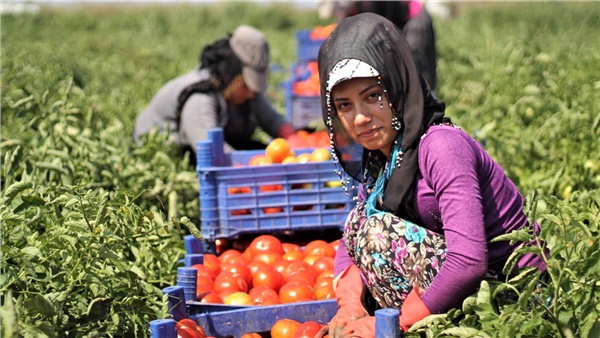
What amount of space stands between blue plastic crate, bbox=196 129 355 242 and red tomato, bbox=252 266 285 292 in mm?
474

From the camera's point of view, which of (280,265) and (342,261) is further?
(280,265)

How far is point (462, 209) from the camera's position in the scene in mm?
2512

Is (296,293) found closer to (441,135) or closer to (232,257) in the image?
(232,257)

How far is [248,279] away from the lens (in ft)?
12.7

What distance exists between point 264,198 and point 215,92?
1.65 m

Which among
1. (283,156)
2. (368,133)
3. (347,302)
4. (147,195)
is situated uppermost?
(368,133)

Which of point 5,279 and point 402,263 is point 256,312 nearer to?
point 402,263

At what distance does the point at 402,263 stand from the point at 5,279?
1191mm

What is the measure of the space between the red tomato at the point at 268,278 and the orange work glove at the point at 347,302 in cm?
70

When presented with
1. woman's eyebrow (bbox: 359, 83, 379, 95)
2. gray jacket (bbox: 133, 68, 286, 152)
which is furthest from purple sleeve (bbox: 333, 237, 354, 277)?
gray jacket (bbox: 133, 68, 286, 152)

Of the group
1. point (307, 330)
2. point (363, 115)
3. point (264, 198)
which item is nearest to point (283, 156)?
point (264, 198)

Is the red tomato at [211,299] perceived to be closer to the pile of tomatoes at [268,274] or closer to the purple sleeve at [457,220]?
the pile of tomatoes at [268,274]

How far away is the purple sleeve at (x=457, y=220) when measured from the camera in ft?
8.24

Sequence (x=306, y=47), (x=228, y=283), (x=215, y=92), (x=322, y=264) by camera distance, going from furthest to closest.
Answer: (x=306, y=47)
(x=215, y=92)
(x=322, y=264)
(x=228, y=283)
